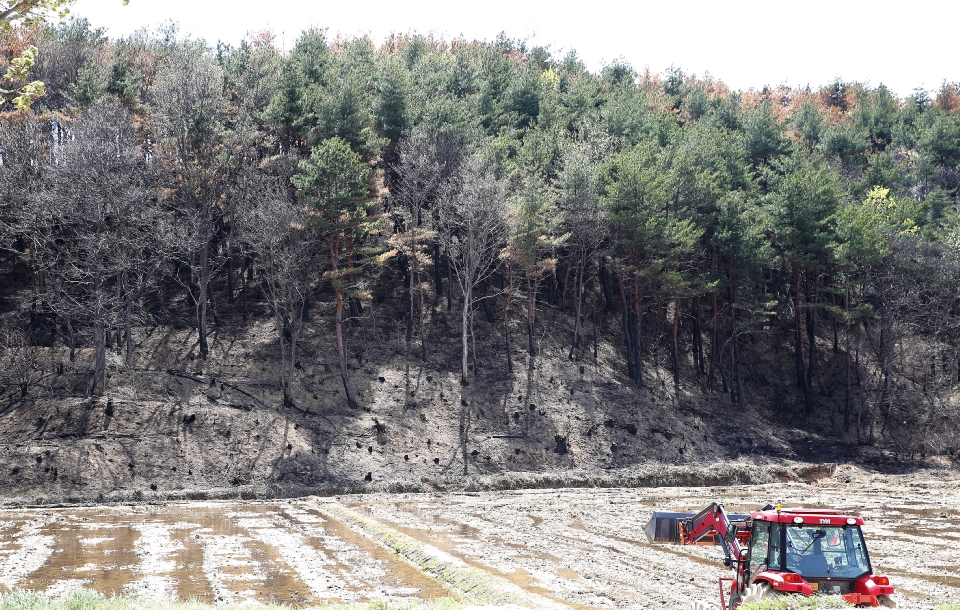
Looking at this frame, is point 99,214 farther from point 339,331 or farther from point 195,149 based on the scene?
point 339,331

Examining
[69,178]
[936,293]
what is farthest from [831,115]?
[69,178]

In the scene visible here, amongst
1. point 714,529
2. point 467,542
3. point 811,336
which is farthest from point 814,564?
point 811,336

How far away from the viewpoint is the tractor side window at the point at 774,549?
1190 centimetres

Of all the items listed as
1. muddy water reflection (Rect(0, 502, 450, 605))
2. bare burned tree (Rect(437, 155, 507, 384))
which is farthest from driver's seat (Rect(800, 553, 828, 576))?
bare burned tree (Rect(437, 155, 507, 384))

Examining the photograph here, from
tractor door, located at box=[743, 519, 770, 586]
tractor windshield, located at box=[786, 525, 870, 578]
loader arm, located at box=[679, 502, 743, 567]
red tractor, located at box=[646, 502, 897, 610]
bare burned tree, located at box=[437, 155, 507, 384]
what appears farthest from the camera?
bare burned tree, located at box=[437, 155, 507, 384]

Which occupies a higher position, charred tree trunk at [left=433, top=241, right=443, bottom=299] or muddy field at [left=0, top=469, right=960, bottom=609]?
charred tree trunk at [left=433, top=241, right=443, bottom=299]

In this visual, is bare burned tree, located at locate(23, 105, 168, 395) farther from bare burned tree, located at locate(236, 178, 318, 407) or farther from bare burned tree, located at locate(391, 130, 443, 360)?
bare burned tree, located at locate(391, 130, 443, 360)

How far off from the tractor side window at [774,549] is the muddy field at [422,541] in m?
4.57

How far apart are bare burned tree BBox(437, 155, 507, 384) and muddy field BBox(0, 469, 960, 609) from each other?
14070 mm

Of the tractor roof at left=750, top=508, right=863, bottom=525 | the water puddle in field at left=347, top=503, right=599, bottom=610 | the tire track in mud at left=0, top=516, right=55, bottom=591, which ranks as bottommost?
the water puddle in field at left=347, top=503, right=599, bottom=610

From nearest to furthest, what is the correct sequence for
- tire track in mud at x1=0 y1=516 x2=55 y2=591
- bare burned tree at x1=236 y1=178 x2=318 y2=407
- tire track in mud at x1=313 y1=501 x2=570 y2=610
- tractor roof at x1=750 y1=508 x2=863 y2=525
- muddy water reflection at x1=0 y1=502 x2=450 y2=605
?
tractor roof at x1=750 y1=508 x2=863 y2=525
tire track in mud at x1=313 y1=501 x2=570 y2=610
muddy water reflection at x1=0 y1=502 x2=450 y2=605
tire track in mud at x1=0 y1=516 x2=55 y2=591
bare burned tree at x1=236 y1=178 x2=318 y2=407

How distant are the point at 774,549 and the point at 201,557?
15.7 m

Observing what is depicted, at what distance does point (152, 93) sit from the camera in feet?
156

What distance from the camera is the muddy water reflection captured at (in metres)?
17.7
